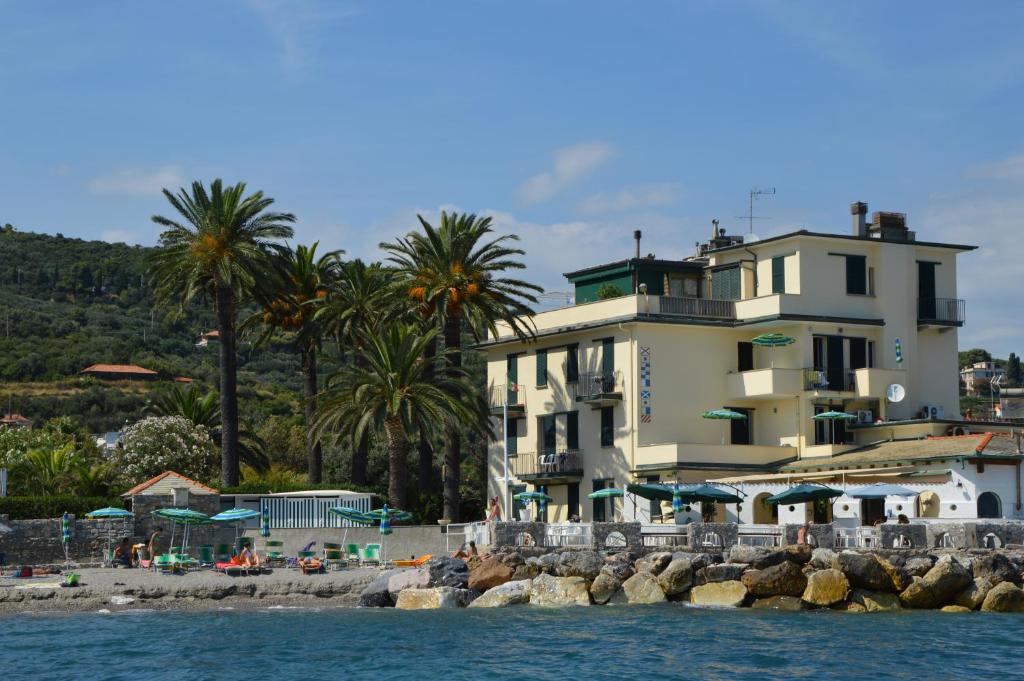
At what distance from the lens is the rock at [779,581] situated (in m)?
41.1

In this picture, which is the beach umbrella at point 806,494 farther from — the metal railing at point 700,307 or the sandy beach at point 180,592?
the metal railing at point 700,307

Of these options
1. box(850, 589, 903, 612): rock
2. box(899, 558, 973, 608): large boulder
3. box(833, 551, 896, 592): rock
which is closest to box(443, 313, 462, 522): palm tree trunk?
box(833, 551, 896, 592): rock

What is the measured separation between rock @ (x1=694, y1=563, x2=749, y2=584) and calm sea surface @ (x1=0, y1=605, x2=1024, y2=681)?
5.03 ft

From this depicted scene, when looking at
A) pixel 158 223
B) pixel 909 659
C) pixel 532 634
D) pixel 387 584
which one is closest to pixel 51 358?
pixel 158 223

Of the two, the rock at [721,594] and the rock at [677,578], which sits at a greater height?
the rock at [677,578]

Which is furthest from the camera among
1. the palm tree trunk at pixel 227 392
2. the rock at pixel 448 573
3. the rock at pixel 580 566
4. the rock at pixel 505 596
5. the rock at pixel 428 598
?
the palm tree trunk at pixel 227 392

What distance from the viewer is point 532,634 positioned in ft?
120

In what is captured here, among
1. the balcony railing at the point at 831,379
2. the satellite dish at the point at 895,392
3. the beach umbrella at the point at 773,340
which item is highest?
the beach umbrella at the point at 773,340

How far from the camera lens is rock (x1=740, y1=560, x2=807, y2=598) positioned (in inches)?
1618

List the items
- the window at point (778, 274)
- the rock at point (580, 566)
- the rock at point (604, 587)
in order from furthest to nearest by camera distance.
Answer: the window at point (778, 274), the rock at point (580, 566), the rock at point (604, 587)

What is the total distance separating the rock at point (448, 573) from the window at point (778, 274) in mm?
21547

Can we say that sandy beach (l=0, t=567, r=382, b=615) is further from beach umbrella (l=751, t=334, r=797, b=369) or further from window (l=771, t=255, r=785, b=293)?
window (l=771, t=255, r=785, b=293)

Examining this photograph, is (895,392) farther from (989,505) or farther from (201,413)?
(201,413)

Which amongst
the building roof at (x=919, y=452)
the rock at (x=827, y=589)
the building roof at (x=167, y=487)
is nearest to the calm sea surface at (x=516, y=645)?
the rock at (x=827, y=589)
